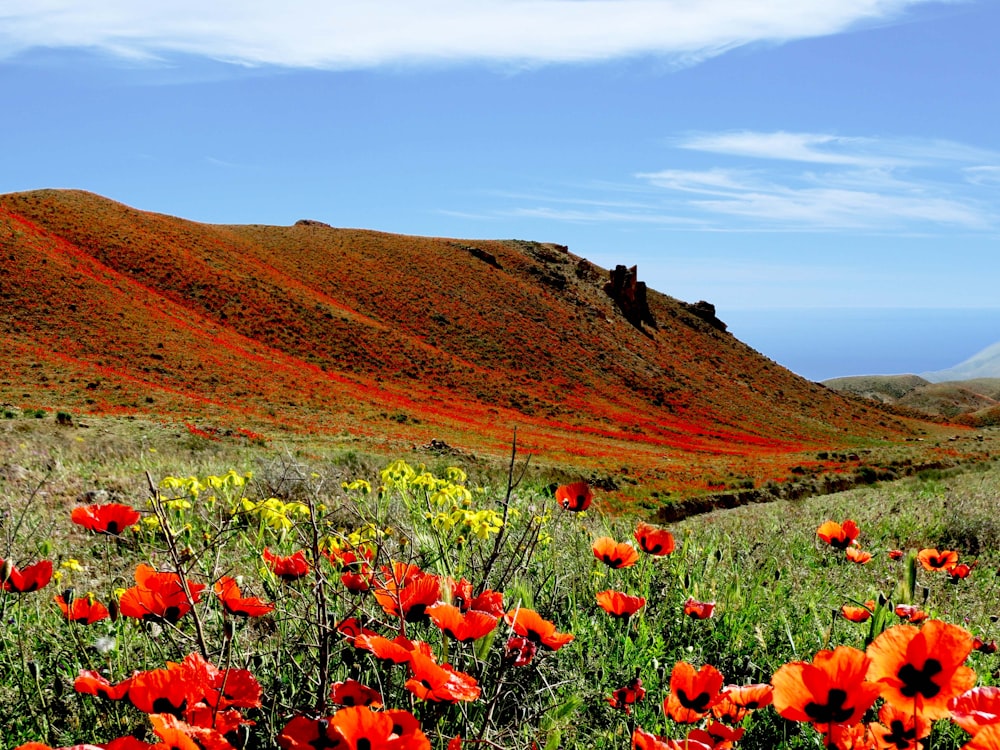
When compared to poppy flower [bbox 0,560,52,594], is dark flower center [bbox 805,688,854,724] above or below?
above

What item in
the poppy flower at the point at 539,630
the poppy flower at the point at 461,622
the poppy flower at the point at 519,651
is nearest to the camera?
the poppy flower at the point at 461,622

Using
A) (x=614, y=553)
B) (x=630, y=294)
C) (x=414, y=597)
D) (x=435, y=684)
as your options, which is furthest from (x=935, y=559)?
(x=630, y=294)

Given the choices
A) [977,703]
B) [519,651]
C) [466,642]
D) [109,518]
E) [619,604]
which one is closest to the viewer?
[977,703]

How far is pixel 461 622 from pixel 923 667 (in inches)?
34.8

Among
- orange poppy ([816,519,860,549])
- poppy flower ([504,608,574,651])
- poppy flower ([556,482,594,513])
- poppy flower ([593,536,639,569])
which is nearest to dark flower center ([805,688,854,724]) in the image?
poppy flower ([504,608,574,651])

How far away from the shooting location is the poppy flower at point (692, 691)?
1.56 meters

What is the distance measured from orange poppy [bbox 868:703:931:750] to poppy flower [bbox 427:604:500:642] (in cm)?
79

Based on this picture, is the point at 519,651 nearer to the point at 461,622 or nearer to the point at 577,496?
the point at 461,622

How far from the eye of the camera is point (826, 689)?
1.26 metres

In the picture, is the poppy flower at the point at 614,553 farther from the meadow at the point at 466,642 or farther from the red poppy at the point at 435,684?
the red poppy at the point at 435,684

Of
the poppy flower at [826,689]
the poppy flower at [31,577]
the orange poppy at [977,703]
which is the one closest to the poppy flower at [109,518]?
the poppy flower at [31,577]

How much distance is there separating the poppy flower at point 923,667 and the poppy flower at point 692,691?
1.23ft

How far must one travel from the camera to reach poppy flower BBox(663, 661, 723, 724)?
1.56 m

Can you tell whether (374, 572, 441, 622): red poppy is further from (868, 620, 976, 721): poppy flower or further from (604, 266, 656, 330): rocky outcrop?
(604, 266, 656, 330): rocky outcrop
